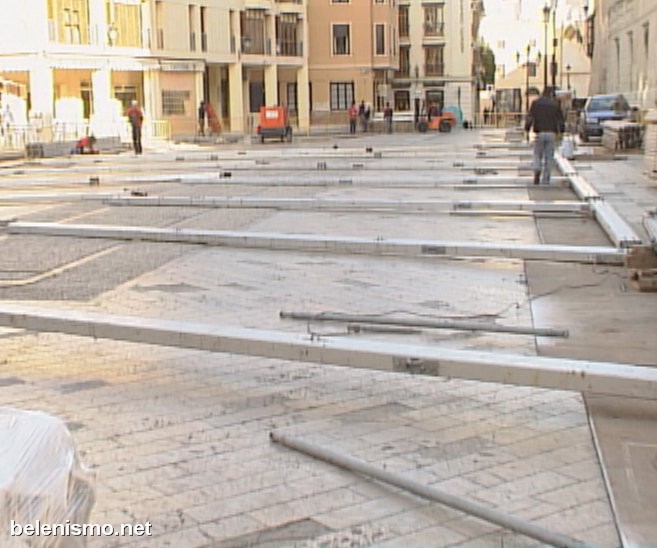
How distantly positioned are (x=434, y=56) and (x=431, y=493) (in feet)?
237

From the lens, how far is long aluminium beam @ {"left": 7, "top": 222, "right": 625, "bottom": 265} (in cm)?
983

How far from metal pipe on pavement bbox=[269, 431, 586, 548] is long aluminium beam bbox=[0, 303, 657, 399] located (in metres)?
0.85

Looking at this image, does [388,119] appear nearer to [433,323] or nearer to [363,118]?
[363,118]

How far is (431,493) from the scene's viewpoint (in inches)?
167

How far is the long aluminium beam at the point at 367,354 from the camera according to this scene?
16.9 feet

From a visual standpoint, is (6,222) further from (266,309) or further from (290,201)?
(266,309)

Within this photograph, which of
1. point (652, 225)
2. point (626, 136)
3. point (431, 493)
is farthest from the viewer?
point (626, 136)

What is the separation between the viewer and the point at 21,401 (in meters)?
5.87

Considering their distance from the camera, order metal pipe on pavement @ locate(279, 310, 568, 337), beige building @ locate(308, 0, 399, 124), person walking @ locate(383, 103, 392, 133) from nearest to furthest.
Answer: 1. metal pipe on pavement @ locate(279, 310, 568, 337)
2. person walking @ locate(383, 103, 392, 133)
3. beige building @ locate(308, 0, 399, 124)

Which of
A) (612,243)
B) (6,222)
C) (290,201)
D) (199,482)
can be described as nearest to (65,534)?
(199,482)

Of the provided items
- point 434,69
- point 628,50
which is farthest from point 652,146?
point 434,69

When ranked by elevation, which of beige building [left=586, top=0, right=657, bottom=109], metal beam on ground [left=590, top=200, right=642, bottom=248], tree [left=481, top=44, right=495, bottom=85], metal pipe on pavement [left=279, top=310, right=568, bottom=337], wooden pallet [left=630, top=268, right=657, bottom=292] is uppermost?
tree [left=481, top=44, right=495, bottom=85]

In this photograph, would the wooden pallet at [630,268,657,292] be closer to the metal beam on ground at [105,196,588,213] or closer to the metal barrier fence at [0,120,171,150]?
the metal beam on ground at [105,196,588,213]

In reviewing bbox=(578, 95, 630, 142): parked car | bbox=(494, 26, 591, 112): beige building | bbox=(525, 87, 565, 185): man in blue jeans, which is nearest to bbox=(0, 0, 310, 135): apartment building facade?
bbox=(494, 26, 591, 112): beige building
